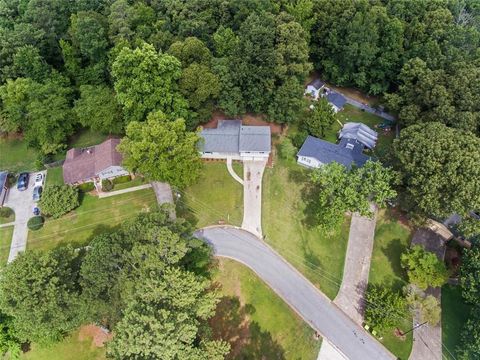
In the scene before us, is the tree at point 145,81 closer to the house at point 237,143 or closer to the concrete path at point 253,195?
the house at point 237,143

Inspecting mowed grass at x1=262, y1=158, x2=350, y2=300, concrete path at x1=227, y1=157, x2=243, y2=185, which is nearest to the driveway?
concrete path at x1=227, y1=157, x2=243, y2=185

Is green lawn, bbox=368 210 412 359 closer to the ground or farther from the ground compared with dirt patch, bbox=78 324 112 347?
farther from the ground

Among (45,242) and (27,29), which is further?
(27,29)

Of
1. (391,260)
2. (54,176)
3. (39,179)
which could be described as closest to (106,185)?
(54,176)

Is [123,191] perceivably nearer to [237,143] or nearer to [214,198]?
[214,198]

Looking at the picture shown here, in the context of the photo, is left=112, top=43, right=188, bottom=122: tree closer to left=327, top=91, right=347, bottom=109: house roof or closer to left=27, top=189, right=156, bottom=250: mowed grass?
left=27, top=189, right=156, bottom=250: mowed grass

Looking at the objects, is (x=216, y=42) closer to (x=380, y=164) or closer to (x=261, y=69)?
(x=261, y=69)

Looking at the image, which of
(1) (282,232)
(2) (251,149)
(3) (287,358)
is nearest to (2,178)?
(2) (251,149)
